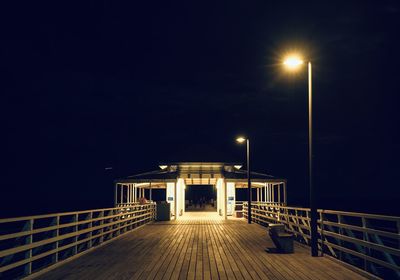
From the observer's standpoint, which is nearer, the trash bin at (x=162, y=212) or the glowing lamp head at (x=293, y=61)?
the glowing lamp head at (x=293, y=61)

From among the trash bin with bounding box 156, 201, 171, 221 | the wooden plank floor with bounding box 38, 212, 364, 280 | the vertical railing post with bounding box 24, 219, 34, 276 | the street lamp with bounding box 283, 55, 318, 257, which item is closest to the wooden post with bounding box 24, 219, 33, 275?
the vertical railing post with bounding box 24, 219, 34, 276

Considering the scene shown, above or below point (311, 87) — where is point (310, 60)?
above

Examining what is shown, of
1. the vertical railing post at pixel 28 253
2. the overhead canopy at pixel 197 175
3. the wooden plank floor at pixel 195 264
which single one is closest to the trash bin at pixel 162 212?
the overhead canopy at pixel 197 175

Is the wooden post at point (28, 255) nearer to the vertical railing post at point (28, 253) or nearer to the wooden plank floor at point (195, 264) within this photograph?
the vertical railing post at point (28, 253)

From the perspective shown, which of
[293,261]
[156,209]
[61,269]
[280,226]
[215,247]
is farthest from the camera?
[156,209]

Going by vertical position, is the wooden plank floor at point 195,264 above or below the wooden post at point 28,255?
below

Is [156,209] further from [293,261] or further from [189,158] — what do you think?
[293,261]

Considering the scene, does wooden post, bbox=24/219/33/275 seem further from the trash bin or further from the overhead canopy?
the overhead canopy

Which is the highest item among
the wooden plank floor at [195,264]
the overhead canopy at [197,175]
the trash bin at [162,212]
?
the overhead canopy at [197,175]

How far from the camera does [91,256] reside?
1079 cm

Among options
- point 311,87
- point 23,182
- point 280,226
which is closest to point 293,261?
point 280,226

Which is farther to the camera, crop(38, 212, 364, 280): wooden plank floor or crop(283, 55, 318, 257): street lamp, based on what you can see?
crop(283, 55, 318, 257): street lamp

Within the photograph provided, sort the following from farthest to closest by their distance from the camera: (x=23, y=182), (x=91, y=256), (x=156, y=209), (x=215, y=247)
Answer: (x=23, y=182), (x=156, y=209), (x=215, y=247), (x=91, y=256)

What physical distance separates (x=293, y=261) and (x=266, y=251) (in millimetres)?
1846
